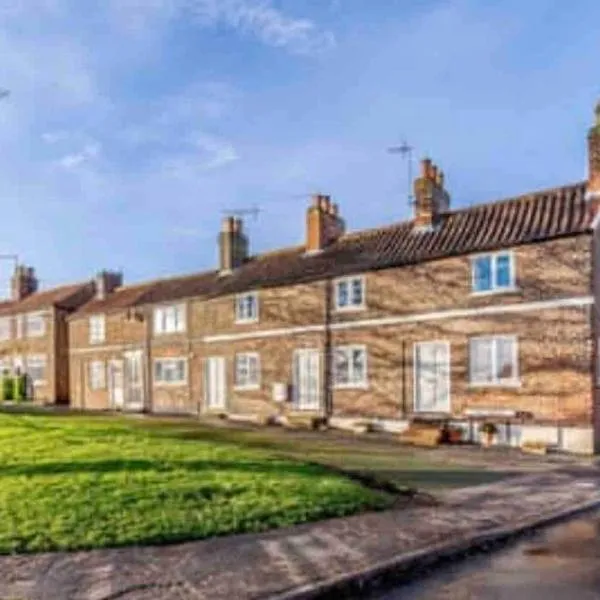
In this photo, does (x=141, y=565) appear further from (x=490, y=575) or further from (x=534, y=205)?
(x=534, y=205)

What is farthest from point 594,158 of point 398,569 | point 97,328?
point 97,328

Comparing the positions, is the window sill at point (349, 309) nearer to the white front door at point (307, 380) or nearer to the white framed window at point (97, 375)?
the white front door at point (307, 380)

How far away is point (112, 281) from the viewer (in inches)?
2115

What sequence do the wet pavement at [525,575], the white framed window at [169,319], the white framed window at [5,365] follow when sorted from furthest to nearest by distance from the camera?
the white framed window at [5,365], the white framed window at [169,319], the wet pavement at [525,575]

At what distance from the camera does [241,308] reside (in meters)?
37.2

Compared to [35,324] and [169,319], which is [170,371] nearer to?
[169,319]

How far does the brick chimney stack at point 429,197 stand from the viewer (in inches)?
1189

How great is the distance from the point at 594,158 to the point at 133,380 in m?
28.1

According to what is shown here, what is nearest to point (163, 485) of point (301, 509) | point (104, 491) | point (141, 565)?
point (104, 491)

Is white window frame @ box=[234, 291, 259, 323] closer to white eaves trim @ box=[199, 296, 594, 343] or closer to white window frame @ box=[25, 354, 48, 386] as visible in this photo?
white eaves trim @ box=[199, 296, 594, 343]

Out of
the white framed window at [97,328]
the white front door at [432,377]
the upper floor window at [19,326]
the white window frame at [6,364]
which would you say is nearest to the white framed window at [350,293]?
the white front door at [432,377]

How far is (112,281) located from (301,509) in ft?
144

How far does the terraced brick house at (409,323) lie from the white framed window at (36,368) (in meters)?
13.7

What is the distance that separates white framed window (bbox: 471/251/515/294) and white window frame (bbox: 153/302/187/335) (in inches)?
713
